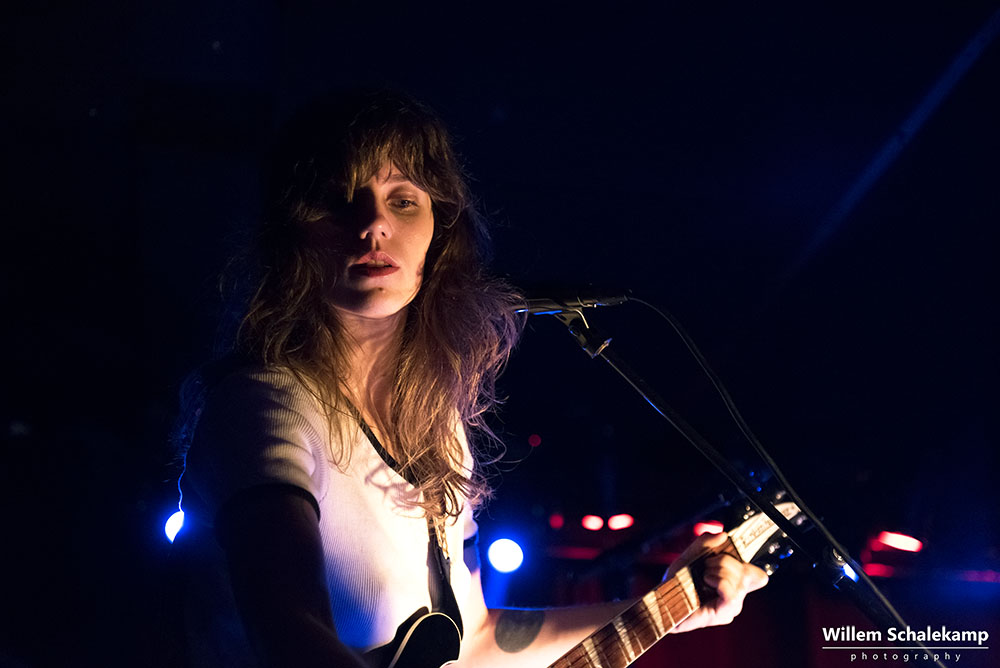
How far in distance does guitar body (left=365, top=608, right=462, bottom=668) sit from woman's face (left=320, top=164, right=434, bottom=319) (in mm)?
661

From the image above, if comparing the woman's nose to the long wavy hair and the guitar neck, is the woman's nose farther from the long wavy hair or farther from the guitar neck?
the guitar neck

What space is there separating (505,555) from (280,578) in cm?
198

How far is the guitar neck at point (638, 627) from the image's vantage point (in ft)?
5.81

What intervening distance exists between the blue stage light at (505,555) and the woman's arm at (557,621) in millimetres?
880

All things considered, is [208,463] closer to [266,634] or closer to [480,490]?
[266,634]

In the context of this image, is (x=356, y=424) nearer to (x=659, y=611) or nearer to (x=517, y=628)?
(x=517, y=628)

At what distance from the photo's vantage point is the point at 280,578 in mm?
998

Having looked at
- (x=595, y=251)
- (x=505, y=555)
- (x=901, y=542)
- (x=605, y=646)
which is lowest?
(x=605, y=646)

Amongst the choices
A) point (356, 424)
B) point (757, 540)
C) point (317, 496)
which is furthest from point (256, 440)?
point (757, 540)

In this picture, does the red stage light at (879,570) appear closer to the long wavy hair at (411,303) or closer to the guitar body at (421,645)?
the long wavy hair at (411,303)

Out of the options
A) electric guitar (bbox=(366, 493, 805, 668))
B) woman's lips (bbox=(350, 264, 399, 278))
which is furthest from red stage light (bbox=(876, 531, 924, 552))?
woman's lips (bbox=(350, 264, 399, 278))

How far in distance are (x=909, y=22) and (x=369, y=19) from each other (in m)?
2.07

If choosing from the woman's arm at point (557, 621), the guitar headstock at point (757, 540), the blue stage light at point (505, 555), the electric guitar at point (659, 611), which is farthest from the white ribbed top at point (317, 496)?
the blue stage light at point (505, 555)

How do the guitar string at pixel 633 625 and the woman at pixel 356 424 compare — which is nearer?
the woman at pixel 356 424
